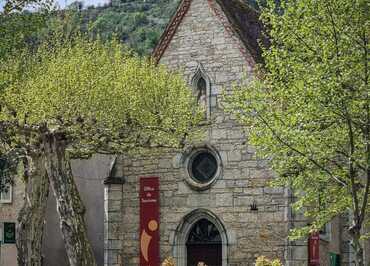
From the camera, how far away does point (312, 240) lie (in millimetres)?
28469

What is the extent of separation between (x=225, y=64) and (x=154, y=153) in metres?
3.74

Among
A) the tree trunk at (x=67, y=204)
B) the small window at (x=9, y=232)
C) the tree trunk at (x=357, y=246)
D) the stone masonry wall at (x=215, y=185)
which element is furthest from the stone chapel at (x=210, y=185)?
the small window at (x=9, y=232)

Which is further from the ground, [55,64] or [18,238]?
[55,64]

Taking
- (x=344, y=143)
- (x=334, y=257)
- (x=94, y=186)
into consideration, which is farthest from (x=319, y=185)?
(x=94, y=186)

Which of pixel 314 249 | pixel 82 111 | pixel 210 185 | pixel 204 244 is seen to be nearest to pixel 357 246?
pixel 314 249

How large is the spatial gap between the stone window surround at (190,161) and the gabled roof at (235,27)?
320 centimetres

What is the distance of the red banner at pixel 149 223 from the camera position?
30.0 m

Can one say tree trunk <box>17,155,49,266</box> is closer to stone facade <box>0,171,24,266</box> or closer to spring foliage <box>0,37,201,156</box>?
spring foliage <box>0,37,201,156</box>

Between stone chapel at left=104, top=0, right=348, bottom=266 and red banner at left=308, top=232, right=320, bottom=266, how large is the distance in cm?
27

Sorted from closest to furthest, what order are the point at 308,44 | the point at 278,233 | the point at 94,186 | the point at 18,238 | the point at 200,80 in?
the point at 308,44 < the point at 18,238 < the point at 278,233 < the point at 200,80 < the point at 94,186

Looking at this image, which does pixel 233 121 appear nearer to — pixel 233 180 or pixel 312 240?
pixel 233 180

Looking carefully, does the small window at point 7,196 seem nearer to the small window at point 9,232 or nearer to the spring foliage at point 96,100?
the small window at point 9,232

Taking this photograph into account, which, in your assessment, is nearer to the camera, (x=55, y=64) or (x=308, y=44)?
(x=308, y=44)

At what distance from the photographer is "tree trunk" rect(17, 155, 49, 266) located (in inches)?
1045
